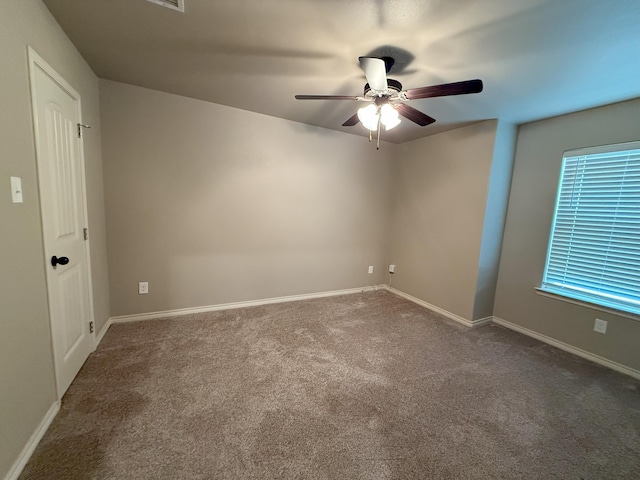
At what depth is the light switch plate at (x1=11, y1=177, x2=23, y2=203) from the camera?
3.90 ft

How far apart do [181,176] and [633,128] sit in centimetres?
425

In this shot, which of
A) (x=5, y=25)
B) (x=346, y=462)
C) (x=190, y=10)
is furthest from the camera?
(x=190, y=10)

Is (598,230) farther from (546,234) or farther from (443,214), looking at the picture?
(443,214)

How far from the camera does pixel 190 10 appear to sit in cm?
142

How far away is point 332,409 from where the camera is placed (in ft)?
5.41

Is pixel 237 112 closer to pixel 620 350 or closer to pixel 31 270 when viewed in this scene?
pixel 31 270

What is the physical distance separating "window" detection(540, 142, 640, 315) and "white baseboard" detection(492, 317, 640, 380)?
502mm

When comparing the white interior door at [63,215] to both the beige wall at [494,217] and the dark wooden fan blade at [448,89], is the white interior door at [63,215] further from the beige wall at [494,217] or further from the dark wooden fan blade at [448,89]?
the beige wall at [494,217]

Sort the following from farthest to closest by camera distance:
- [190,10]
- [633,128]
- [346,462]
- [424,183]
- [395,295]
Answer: [395,295] → [424,183] → [633,128] → [190,10] → [346,462]

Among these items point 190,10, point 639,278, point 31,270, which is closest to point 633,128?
point 639,278

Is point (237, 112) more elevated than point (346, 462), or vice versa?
point (237, 112)

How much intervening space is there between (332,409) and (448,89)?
7.07ft

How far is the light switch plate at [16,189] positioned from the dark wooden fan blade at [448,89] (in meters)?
2.16

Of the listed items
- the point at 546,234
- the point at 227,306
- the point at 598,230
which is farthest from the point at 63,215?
the point at 598,230
